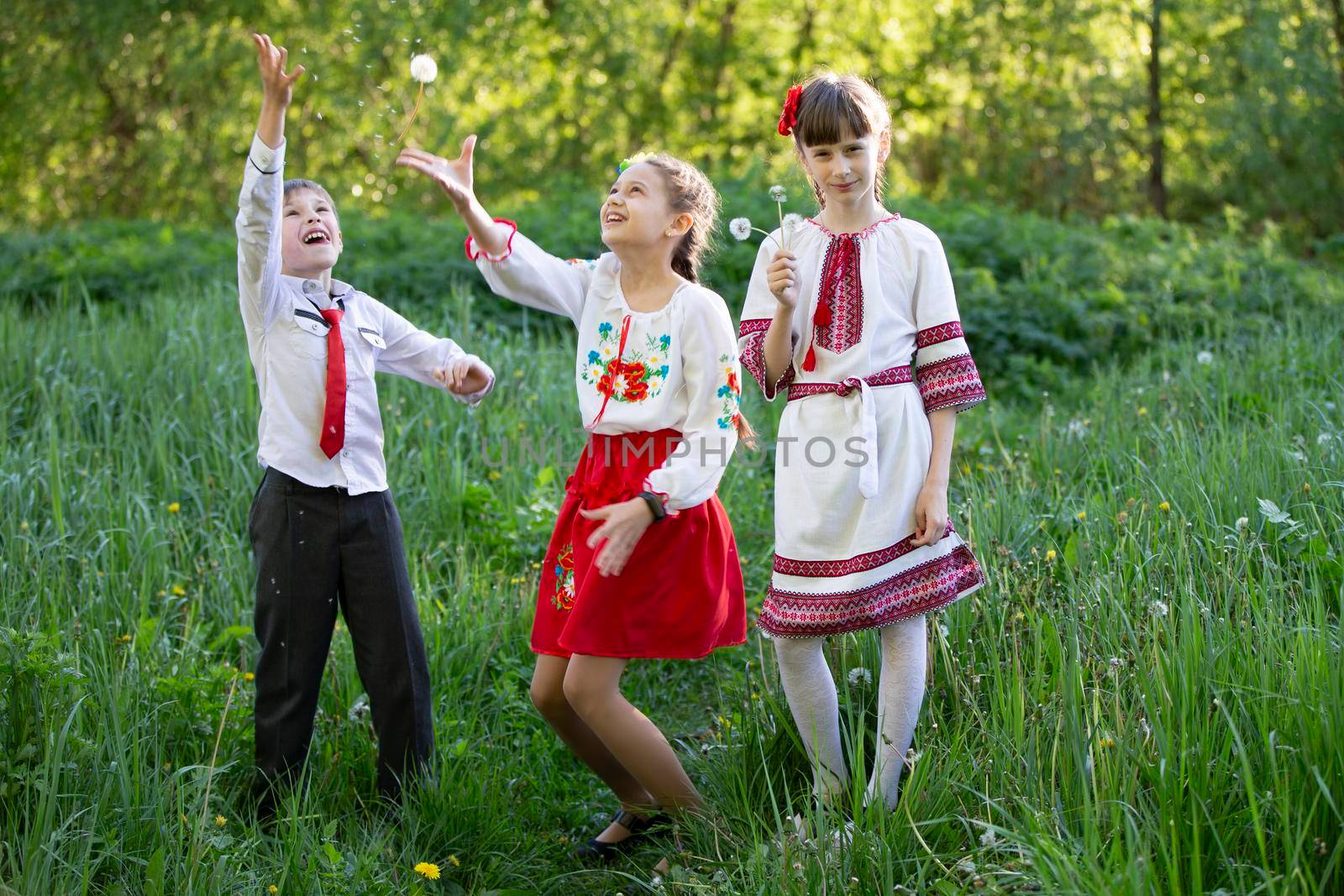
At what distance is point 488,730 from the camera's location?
11.8 ft

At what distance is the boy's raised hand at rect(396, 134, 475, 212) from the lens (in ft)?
9.34

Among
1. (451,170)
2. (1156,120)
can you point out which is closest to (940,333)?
(451,170)

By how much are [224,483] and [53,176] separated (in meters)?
10.5

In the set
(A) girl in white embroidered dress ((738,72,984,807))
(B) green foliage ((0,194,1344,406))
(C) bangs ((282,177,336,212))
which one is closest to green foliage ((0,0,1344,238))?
(B) green foliage ((0,194,1344,406))

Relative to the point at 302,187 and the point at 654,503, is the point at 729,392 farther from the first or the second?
the point at 302,187

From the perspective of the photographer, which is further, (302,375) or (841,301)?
(302,375)

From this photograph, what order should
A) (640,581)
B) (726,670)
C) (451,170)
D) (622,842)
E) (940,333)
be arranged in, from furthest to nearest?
(726,670), (622,842), (451,170), (640,581), (940,333)

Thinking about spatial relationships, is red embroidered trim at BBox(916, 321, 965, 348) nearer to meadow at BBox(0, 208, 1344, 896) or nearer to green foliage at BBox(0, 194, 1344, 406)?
meadow at BBox(0, 208, 1344, 896)

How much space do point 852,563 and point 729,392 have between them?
1.57 feet

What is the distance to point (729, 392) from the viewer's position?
109 inches

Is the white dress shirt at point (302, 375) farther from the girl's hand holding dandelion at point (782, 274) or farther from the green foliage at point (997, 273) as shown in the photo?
the green foliage at point (997, 273)

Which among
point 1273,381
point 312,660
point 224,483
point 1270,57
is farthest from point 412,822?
point 1270,57

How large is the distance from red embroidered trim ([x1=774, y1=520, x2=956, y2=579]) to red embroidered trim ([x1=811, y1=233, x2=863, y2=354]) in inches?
18.2

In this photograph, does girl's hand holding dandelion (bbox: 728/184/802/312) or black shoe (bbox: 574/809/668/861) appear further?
black shoe (bbox: 574/809/668/861)
